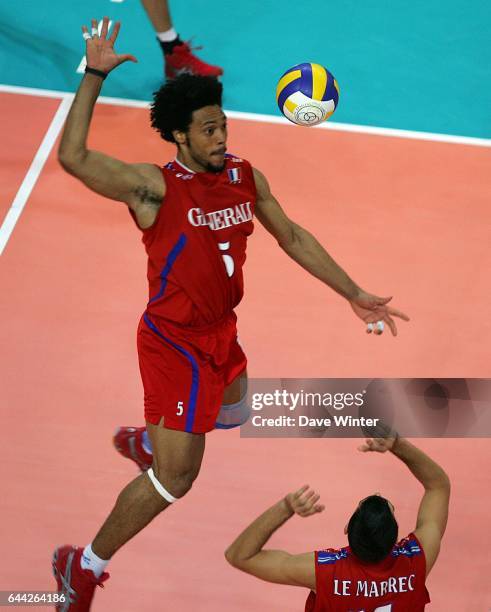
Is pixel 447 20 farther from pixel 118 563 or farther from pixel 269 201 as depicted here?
pixel 118 563

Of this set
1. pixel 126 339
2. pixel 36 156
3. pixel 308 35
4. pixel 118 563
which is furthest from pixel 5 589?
pixel 308 35

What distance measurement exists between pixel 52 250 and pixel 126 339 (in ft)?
3.69

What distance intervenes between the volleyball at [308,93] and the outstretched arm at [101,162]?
199 centimetres

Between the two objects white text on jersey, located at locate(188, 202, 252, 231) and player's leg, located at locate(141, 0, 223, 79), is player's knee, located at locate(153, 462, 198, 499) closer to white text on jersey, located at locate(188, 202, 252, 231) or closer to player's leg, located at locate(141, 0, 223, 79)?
white text on jersey, located at locate(188, 202, 252, 231)

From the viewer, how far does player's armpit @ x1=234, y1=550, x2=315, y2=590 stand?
14.4ft

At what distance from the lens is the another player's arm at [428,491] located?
14.9 feet

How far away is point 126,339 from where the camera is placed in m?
7.08

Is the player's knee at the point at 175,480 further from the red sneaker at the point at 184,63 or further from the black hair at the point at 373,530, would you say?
the red sneaker at the point at 184,63

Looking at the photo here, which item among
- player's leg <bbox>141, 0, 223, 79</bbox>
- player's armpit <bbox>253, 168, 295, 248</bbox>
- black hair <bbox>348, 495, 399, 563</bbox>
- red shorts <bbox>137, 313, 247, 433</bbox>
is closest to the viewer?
black hair <bbox>348, 495, 399, 563</bbox>

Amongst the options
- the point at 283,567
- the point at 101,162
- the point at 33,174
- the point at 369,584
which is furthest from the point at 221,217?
the point at 33,174

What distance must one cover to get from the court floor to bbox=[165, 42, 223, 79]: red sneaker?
0.47 metres

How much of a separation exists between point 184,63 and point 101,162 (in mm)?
4498

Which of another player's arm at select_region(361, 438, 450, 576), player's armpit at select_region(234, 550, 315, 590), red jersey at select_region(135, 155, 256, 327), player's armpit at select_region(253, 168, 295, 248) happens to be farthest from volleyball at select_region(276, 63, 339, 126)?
player's armpit at select_region(234, 550, 315, 590)
